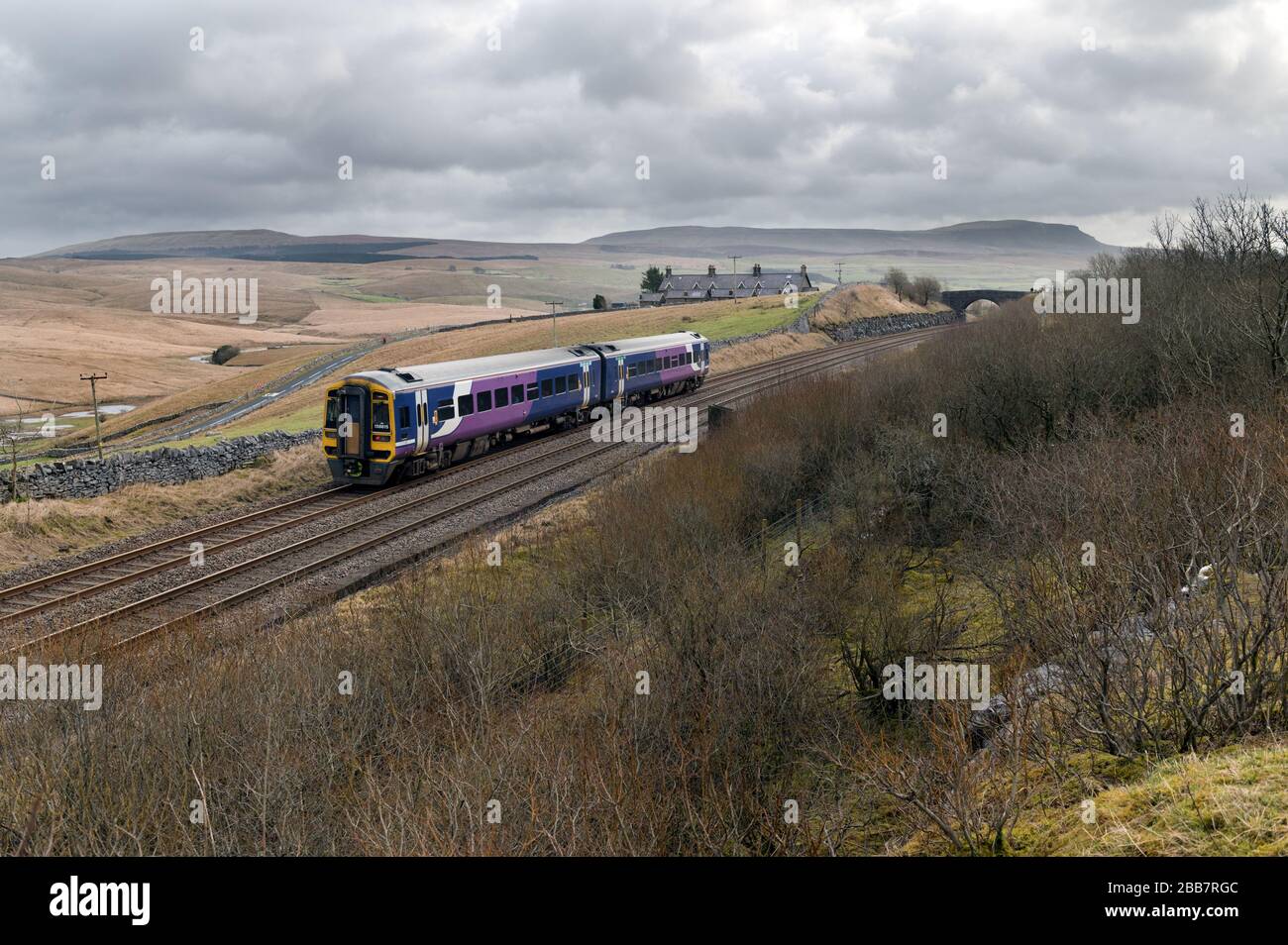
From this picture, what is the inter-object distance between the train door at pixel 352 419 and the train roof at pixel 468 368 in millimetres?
603

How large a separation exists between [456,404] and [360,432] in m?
3.39

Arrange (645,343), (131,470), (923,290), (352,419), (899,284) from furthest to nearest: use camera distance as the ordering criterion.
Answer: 1. (923,290)
2. (899,284)
3. (645,343)
4. (131,470)
5. (352,419)

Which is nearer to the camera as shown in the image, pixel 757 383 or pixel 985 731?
pixel 985 731

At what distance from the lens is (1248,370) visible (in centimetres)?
2055

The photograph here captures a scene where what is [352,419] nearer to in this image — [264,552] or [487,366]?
[487,366]

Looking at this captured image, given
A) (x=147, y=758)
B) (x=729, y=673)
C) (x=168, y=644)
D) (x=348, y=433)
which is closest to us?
(x=147, y=758)

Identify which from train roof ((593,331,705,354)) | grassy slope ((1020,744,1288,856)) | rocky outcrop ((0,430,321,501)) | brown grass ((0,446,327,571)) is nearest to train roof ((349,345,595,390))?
train roof ((593,331,705,354))

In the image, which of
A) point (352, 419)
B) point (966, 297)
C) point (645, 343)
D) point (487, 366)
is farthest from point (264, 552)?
point (966, 297)

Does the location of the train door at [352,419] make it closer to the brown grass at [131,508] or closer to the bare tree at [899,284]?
the brown grass at [131,508]

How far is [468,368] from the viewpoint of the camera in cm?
3027

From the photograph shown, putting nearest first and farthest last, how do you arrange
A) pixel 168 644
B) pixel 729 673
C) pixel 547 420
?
pixel 729 673 → pixel 168 644 → pixel 547 420
